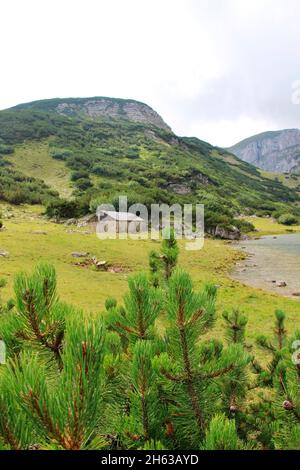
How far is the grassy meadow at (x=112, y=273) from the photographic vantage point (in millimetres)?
19734

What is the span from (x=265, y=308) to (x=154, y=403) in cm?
2015

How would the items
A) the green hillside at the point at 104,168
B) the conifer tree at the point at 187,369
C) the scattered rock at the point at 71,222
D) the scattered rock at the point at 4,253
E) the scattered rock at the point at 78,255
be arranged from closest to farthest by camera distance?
the conifer tree at the point at 187,369
the scattered rock at the point at 4,253
the scattered rock at the point at 78,255
the scattered rock at the point at 71,222
the green hillside at the point at 104,168

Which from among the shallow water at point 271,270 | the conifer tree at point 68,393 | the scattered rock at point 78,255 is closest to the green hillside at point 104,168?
the shallow water at point 271,270

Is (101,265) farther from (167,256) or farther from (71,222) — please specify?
(71,222)

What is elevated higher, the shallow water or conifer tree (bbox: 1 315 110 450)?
conifer tree (bbox: 1 315 110 450)

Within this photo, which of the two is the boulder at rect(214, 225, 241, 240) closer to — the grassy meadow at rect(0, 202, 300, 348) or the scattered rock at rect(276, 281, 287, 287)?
the grassy meadow at rect(0, 202, 300, 348)

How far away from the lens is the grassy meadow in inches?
777

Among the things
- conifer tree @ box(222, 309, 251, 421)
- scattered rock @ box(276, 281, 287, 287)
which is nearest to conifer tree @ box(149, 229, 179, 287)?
conifer tree @ box(222, 309, 251, 421)

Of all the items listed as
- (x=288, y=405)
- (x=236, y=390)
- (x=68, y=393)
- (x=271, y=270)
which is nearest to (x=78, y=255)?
(x=271, y=270)

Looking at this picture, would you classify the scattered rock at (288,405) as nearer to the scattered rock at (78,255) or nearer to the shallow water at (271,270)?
the shallow water at (271,270)

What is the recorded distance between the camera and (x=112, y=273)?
28.6m

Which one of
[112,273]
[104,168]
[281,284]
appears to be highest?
[104,168]

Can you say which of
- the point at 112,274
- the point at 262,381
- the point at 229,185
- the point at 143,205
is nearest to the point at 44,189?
the point at 143,205
